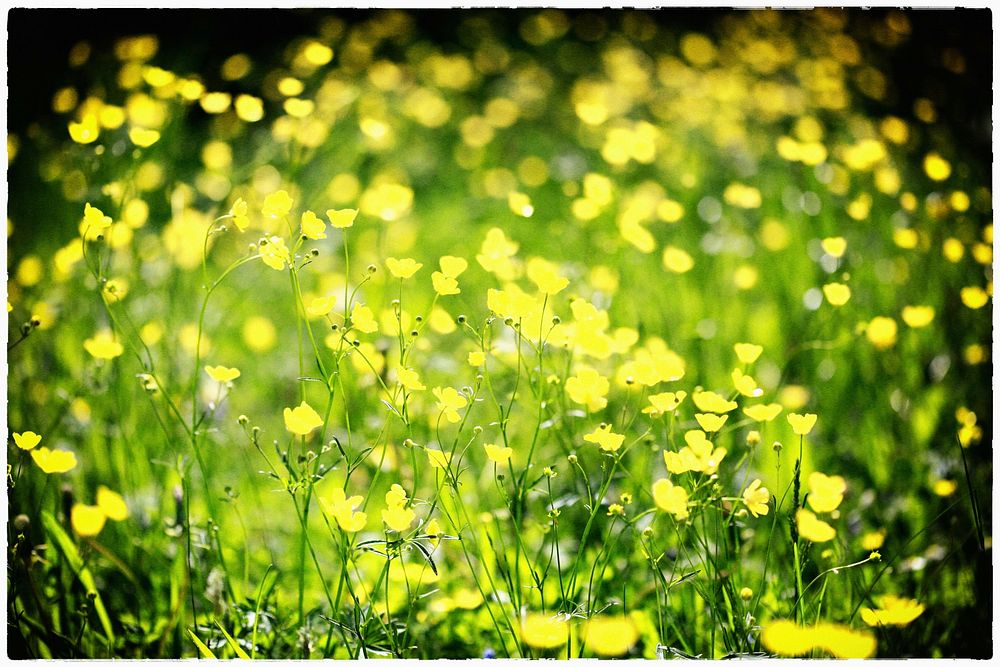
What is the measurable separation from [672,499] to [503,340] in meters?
0.51

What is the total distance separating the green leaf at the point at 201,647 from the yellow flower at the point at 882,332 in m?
1.39

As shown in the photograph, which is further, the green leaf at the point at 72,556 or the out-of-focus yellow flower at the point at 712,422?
the green leaf at the point at 72,556

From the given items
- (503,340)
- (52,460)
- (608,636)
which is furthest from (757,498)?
(52,460)

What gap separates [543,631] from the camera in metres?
1.22

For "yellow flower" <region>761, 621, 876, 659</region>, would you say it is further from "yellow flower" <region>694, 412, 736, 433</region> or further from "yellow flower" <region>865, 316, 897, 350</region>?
"yellow flower" <region>865, 316, 897, 350</region>

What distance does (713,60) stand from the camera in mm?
2201

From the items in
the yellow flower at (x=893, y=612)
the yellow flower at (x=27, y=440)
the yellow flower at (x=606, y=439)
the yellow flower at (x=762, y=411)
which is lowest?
the yellow flower at (x=893, y=612)

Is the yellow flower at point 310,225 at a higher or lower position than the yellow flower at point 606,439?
higher

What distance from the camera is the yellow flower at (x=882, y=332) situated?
67.0 inches

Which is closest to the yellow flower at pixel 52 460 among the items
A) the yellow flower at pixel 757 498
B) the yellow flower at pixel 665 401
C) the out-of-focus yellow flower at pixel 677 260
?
the yellow flower at pixel 665 401

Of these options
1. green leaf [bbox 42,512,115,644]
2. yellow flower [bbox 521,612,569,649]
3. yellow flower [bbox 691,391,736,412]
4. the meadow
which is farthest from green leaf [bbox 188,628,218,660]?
yellow flower [bbox 691,391,736,412]

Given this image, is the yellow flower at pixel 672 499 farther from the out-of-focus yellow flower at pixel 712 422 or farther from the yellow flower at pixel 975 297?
the yellow flower at pixel 975 297

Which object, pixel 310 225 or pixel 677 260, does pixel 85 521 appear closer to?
pixel 310 225

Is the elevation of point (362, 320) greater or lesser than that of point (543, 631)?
greater
